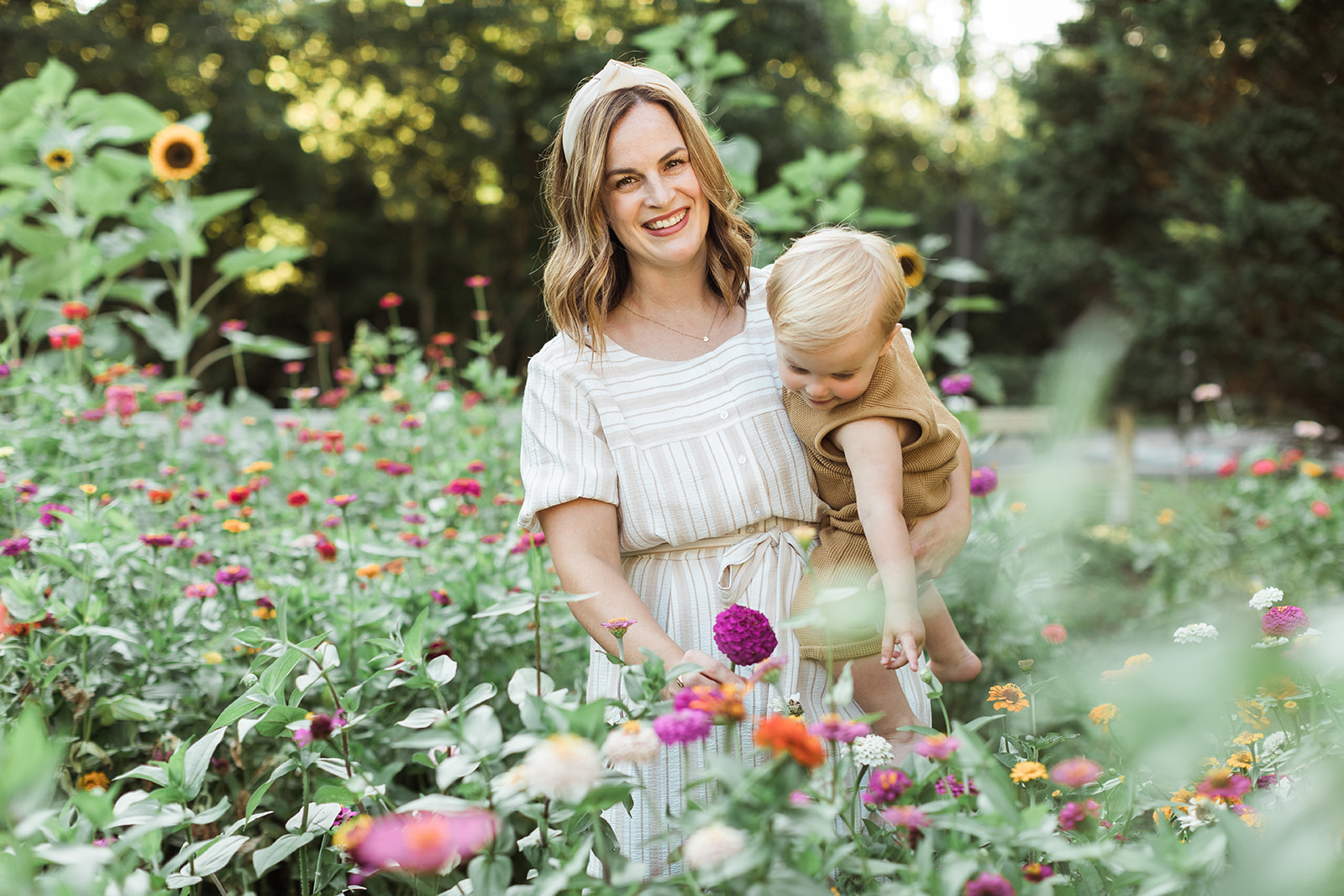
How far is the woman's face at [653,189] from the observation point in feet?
4.88

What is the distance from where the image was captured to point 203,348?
1398 centimetres

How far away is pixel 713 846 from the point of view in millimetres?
708

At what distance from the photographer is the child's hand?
123 centimetres

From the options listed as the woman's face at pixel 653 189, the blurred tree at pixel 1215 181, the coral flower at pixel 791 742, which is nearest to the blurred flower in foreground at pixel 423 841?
the coral flower at pixel 791 742

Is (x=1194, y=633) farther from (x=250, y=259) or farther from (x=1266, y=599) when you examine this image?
(x=250, y=259)

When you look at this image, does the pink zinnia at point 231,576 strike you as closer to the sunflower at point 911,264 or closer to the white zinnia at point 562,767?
the white zinnia at point 562,767

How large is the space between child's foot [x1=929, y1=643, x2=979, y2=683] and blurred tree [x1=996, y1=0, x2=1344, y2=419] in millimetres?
5253

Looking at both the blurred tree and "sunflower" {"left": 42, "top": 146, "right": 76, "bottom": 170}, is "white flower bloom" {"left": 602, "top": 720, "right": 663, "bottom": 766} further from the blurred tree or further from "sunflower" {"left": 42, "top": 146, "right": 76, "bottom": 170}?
the blurred tree

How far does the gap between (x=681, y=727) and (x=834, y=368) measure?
2.29ft

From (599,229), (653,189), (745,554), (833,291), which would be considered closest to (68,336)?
(599,229)

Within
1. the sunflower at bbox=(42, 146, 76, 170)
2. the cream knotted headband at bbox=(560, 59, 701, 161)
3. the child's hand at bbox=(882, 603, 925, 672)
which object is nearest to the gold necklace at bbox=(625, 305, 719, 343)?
the cream knotted headband at bbox=(560, 59, 701, 161)

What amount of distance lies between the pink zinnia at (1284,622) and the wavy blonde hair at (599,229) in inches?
37.1

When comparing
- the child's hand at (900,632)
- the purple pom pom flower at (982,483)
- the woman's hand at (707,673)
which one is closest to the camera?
the woman's hand at (707,673)

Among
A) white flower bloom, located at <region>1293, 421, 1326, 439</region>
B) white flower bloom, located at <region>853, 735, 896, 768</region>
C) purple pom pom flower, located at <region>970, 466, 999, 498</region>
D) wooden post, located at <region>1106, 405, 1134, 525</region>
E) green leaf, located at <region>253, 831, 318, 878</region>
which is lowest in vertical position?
wooden post, located at <region>1106, 405, 1134, 525</region>
